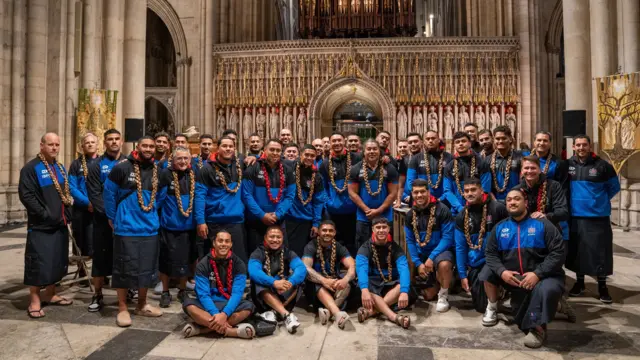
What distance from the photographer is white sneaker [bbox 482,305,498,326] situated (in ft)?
12.3

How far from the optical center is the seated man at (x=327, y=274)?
394 cm

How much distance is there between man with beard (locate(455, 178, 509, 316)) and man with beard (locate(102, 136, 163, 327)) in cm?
282

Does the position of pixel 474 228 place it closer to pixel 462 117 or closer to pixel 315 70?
pixel 462 117

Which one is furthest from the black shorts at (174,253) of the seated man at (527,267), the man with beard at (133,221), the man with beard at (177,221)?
the seated man at (527,267)

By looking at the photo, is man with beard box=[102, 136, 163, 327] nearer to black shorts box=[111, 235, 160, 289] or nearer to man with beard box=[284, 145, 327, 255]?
black shorts box=[111, 235, 160, 289]

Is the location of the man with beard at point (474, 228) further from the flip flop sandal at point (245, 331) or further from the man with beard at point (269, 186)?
the flip flop sandal at point (245, 331)

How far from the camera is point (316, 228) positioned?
4.69 metres

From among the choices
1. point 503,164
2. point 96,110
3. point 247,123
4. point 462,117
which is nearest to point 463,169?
point 503,164

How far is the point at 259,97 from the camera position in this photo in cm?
1459

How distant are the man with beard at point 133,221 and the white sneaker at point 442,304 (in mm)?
2551

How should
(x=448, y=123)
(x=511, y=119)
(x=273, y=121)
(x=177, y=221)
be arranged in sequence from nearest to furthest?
1. (x=177, y=221)
2. (x=511, y=119)
3. (x=448, y=123)
4. (x=273, y=121)

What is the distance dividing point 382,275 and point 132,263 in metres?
2.22

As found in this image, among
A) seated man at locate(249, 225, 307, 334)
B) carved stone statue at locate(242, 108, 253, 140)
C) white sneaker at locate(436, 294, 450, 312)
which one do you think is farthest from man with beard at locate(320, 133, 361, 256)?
carved stone statue at locate(242, 108, 253, 140)

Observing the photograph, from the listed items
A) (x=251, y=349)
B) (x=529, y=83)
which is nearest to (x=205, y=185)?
(x=251, y=349)
